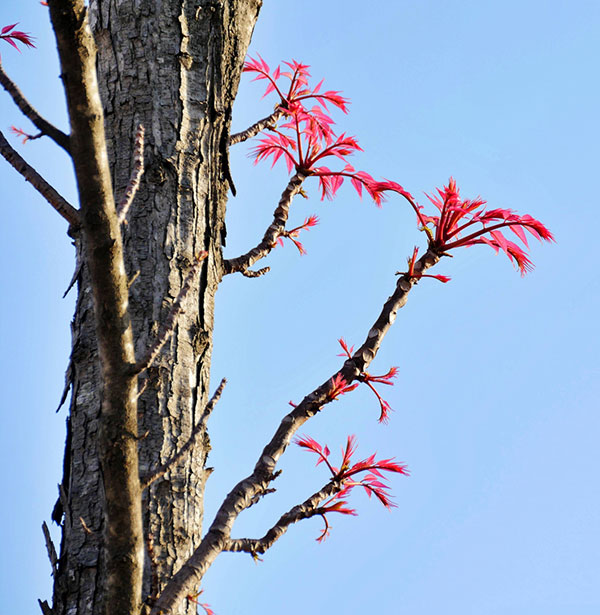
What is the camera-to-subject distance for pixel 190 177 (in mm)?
2109

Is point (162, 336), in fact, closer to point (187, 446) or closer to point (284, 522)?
point (187, 446)

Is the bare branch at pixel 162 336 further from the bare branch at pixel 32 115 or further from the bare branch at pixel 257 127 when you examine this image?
the bare branch at pixel 257 127

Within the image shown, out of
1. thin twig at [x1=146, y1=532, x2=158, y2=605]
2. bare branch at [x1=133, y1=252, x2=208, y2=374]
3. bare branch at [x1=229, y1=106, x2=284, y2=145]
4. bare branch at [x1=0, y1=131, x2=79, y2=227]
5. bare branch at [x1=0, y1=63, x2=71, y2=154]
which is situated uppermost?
bare branch at [x1=229, y1=106, x2=284, y2=145]

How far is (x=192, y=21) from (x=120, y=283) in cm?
120

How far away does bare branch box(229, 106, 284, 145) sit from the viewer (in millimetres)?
2441

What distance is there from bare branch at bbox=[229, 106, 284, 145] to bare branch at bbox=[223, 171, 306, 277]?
7.9 inches

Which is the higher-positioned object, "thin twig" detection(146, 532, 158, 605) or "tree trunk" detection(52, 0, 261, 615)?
"tree trunk" detection(52, 0, 261, 615)

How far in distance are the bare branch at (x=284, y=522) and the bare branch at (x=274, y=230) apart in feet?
2.34

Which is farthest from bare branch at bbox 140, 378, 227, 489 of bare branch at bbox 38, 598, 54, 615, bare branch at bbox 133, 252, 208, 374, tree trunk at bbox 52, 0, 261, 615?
bare branch at bbox 38, 598, 54, 615

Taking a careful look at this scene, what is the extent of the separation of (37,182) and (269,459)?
0.84 m

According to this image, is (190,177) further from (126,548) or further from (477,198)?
(126,548)

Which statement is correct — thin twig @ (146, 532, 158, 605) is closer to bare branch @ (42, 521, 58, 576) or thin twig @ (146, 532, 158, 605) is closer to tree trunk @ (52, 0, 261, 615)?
tree trunk @ (52, 0, 261, 615)

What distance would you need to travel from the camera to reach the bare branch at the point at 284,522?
5.93 feet

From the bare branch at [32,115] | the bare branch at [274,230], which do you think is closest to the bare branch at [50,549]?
the bare branch at [32,115]
